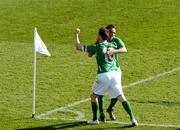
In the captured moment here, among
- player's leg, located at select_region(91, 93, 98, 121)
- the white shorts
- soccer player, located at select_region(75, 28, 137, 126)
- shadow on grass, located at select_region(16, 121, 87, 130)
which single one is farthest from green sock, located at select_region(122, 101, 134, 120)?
shadow on grass, located at select_region(16, 121, 87, 130)

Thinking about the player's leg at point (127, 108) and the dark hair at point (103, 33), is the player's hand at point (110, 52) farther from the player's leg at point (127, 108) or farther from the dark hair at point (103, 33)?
the player's leg at point (127, 108)

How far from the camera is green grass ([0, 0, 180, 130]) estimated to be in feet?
50.6

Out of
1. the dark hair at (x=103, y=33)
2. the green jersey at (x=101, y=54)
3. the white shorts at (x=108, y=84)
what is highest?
the dark hair at (x=103, y=33)

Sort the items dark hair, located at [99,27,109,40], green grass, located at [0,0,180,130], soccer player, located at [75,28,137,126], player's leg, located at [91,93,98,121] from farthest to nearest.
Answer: green grass, located at [0,0,180,130], player's leg, located at [91,93,98,121], soccer player, located at [75,28,137,126], dark hair, located at [99,27,109,40]

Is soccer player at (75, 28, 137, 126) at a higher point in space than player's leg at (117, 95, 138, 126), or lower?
higher

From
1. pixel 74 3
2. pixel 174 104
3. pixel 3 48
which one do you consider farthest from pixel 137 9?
pixel 174 104

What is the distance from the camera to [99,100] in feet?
47.4

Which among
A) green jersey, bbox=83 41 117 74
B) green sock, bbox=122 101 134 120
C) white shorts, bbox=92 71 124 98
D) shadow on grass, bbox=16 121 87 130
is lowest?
shadow on grass, bbox=16 121 87 130

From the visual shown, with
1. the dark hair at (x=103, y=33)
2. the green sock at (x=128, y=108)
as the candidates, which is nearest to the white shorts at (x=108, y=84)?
the green sock at (x=128, y=108)

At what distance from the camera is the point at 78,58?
21.3 metres

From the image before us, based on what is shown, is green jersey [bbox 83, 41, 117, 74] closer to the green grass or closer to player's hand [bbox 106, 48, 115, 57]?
player's hand [bbox 106, 48, 115, 57]

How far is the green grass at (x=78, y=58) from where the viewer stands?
50.6ft

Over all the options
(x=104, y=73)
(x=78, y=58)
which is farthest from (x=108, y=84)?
(x=78, y=58)

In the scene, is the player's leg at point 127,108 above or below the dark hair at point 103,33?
below
